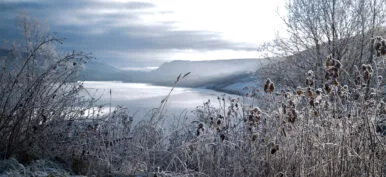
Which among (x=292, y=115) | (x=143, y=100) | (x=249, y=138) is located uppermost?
(x=292, y=115)

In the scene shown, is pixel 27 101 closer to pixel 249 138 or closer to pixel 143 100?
A: pixel 249 138

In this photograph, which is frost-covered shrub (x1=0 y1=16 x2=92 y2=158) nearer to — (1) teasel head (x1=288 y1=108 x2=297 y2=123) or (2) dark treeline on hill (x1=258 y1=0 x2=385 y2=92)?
(1) teasel head (x1=288 y1=108 x2=297 y2=123)

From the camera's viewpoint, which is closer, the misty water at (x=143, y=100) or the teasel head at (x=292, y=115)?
the teasel head at (x=292, y=115)

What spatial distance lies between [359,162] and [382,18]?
16.9 meters

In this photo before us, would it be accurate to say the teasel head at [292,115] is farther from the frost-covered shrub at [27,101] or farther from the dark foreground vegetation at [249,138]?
the frost-covered shrub at [27,101]

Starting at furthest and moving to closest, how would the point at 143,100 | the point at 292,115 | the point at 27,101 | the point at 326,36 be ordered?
the point at 143,100, the point at 326,36, the point at 27,101, the point at 292,115

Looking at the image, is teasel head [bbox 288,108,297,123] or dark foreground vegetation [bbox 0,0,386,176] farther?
dark foreground vegetation [bbox 0,0,386,176]

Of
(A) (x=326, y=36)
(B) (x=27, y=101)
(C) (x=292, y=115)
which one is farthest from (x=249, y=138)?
(A) (x=326, y=36)

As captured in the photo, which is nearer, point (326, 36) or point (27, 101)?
point (27, 101)

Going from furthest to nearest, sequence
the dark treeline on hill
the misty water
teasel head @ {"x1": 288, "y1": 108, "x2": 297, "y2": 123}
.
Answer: the dark treeline on hill
the misty water
teasel head @ {"x1": 288, "y1": 108, "x2": 297, "y2": 123}

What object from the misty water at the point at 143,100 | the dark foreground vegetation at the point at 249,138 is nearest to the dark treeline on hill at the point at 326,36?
the misty water at the point at 143,100

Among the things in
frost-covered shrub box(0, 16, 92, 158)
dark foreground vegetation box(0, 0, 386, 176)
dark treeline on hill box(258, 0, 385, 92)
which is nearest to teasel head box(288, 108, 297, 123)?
dark foreground vegetation box(0, 0, 386, 176)

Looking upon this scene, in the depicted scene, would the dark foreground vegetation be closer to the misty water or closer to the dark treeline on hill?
the misty water

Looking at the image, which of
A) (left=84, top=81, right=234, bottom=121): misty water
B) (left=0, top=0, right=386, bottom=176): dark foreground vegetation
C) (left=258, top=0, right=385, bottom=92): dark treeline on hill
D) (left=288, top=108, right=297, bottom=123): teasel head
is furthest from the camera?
(left=258, top=0, right=385, bottom=92): dark treeline on hill
